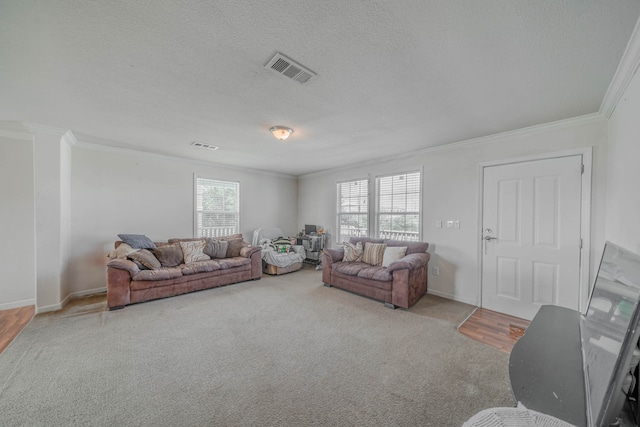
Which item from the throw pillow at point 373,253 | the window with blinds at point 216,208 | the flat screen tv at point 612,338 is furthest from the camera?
the window with blinds at point 216,208

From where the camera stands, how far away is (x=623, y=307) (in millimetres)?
887

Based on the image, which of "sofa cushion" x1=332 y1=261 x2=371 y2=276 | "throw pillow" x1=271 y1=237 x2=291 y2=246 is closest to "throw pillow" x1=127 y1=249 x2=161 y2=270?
"throw pillow" x1=271 y1=237 x2=291 y2=246

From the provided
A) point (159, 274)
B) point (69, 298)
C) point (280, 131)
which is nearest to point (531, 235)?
point (280, 131)

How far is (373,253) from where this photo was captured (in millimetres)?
4289

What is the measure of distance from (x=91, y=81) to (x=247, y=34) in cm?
162

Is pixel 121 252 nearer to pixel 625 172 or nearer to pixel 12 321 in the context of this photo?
pixel 12 321

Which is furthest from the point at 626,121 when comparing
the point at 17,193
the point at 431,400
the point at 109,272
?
the point at 17,193

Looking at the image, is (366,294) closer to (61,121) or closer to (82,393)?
(82,393)

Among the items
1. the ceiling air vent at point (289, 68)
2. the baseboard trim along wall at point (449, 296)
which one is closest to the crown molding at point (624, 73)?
the ceiling air vent at point (289, 68)

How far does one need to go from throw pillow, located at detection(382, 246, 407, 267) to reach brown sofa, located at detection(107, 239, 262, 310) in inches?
98.9

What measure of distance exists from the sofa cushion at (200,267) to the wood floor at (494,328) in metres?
3.81

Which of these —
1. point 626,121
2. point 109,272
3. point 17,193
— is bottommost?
point 109,272

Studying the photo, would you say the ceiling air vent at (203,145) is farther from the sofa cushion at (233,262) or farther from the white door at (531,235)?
the white door at (531,235)

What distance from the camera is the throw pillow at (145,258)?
12.0 ft
